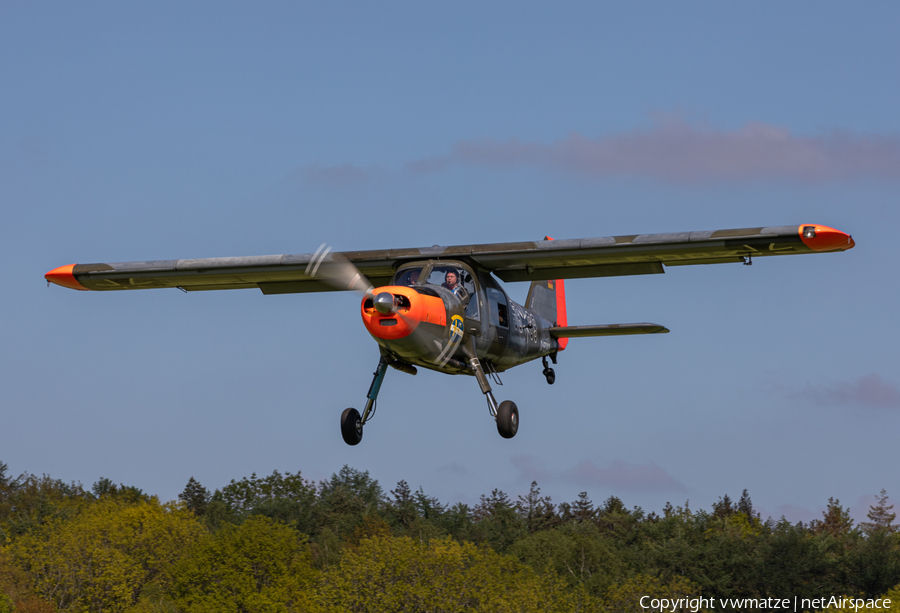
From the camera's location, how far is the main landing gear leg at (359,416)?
2023 centimetres

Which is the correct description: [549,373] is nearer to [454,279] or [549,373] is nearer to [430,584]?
[454,279]

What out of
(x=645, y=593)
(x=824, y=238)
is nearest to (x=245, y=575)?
(x=645, y=593)

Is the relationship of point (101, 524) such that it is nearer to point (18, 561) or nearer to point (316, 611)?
point (18, 561)

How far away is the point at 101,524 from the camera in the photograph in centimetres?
8312

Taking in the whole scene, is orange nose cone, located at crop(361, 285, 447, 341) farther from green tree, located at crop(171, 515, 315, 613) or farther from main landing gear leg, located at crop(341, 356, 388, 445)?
green tree, located at crop(171, 515, 315, 613)

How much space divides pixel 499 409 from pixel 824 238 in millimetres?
6328

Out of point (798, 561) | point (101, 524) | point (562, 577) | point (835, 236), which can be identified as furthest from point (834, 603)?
point (835, 236)

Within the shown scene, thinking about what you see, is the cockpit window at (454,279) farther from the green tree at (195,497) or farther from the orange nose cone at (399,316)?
the green tree at (195,497)

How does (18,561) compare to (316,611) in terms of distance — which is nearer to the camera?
(316,611)

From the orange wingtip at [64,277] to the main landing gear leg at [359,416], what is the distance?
26.1 ft

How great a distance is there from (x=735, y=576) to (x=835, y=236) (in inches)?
2639

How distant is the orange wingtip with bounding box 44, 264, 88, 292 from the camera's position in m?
24.4

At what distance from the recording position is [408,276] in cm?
1992

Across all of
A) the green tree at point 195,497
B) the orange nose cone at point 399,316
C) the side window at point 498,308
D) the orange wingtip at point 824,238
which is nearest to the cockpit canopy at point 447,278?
the side window at point 498,308
